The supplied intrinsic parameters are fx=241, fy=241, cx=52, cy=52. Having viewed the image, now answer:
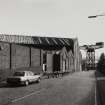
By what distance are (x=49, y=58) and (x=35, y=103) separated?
173 ft

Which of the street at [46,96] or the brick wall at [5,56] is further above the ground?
the brick wall at [5,56]

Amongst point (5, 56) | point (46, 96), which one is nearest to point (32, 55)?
point (5, 56)

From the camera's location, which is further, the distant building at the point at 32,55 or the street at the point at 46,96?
the distant building at the point at 32,55

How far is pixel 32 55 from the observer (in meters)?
46.4

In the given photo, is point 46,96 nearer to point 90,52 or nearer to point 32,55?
point 32,55

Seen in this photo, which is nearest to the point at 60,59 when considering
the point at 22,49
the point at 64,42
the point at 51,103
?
the point at 64,42

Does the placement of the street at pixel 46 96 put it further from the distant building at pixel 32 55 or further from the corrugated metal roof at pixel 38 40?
the corrugated metal roof at pixel 38 40

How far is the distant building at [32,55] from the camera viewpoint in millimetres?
33341

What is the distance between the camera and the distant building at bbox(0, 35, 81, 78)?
33.3m

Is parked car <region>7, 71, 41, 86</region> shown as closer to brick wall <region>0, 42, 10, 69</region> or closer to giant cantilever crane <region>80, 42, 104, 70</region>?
brick wall <region>0, 42, 10, 69</region>

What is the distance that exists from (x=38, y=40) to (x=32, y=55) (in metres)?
45.2

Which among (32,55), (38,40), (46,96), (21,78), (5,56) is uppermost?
(38,40)

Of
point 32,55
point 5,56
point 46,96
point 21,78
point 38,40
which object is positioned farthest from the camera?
point 38,40

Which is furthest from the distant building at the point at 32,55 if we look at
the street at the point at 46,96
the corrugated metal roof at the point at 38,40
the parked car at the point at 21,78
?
the street at the point at 46,96
